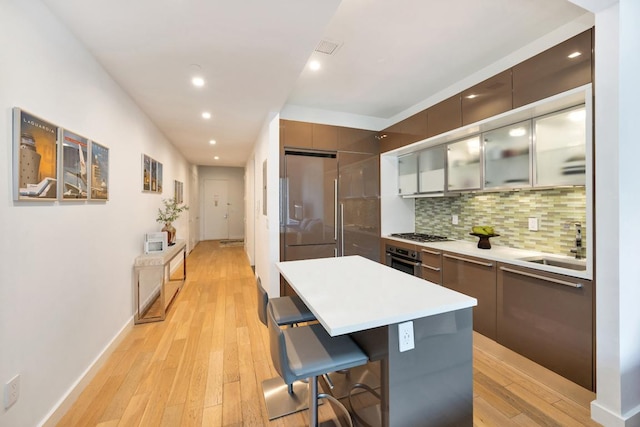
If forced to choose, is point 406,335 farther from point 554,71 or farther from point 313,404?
point 554,71

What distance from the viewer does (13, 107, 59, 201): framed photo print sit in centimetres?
129

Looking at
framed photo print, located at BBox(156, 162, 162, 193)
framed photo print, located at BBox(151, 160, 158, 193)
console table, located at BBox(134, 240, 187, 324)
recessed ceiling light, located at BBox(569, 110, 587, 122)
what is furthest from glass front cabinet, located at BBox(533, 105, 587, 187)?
framed photo print, located at BBox(156, 162, 162, 193)

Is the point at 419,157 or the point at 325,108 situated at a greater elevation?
the point at 325,108

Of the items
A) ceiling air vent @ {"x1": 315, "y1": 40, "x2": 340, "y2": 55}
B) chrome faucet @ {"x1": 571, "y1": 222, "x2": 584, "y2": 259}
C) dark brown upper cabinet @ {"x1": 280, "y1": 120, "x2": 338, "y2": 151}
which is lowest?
chrome faucet @ {"x1": 571, "y1": 222, "x2": 584, "y2": 259}

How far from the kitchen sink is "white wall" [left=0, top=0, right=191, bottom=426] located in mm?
3308

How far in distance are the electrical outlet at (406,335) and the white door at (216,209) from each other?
8.67 metres

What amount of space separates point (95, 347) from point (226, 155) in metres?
4.88

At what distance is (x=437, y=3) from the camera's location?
175 centimetres

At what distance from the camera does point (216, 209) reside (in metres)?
8.94

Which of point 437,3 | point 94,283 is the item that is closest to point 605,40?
point 437,3

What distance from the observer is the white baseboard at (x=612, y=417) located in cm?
146

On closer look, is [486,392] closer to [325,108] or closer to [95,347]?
[95,347]

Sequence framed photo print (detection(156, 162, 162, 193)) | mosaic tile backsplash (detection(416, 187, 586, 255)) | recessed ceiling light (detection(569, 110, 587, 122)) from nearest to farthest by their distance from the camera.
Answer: recessed ceiling light (detection(569, 110, 587, 122)) → mosaic tile backsplash (detection(416, 187, 586, 255)) → framed photo print (detection(156, 162, 162, 193))

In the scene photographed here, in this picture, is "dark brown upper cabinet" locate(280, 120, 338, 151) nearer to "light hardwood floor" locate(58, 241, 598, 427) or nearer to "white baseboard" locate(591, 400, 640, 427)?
"light hardwood floor" locate(58, 241, 598, 427)
